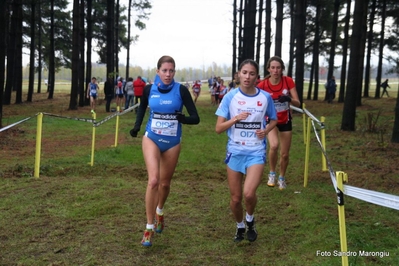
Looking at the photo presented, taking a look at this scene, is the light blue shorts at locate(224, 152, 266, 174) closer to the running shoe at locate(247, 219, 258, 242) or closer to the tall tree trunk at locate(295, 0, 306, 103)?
the running shoe at locate(247, 219, 258, 242)

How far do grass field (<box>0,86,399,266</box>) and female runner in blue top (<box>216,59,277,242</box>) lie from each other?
73cm

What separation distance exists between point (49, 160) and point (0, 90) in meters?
5.72

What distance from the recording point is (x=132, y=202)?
7.32 meters

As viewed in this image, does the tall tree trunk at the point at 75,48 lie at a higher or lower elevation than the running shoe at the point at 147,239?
higher

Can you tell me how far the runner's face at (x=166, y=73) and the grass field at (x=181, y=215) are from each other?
192 centimetres

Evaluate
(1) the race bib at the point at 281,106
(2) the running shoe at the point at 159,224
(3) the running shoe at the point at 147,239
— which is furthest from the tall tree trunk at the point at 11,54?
(3) the running shoe at the point at 147,239

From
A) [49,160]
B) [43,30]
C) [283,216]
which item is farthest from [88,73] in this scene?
[283,216]

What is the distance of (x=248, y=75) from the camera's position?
17.8ft

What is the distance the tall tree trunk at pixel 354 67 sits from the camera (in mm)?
16406

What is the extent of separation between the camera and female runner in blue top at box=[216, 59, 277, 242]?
5.38 meters

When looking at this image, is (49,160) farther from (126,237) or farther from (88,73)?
(88,73)

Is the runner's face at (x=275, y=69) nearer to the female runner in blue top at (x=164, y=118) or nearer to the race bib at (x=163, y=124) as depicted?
the female runner in blue top at (x=164, y=118)

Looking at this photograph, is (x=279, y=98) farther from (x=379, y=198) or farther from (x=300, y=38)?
(x=300, y=38)

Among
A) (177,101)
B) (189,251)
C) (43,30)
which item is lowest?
(189,251)
